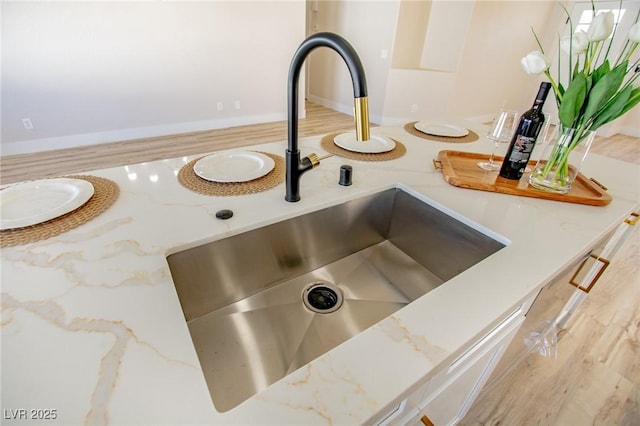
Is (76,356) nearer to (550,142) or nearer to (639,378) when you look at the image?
(550,142)

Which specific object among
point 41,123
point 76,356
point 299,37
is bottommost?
point 41,123

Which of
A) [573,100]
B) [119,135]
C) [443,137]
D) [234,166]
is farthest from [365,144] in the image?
[119,135]

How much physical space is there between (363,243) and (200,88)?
3.54 m

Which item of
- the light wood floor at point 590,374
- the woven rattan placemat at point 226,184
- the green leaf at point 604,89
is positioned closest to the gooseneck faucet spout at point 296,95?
the woven rattan placemat at point 226,184

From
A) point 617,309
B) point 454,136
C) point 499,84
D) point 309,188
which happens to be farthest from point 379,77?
point 309,188

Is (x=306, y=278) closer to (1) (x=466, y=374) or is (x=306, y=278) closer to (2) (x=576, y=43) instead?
(1) (x=466, y=374)

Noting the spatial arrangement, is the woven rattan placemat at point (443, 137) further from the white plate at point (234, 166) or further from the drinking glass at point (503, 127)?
the white plate at point (234, 166)

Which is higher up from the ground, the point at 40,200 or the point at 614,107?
the point at 614,107

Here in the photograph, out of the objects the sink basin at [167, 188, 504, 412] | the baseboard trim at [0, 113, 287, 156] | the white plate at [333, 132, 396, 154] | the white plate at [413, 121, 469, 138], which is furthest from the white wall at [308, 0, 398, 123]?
the sink basin at [167, 188, 504, 412]

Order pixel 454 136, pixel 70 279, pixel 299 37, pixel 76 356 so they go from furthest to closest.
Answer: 1. pixel 299 37
2. pixel 454 136
3. pixel 70 279
4. pixel 76 356

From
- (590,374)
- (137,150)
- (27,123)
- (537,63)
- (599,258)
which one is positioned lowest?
(590,374)

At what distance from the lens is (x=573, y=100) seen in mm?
762

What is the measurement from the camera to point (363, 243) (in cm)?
98

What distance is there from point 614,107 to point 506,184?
29 cm
